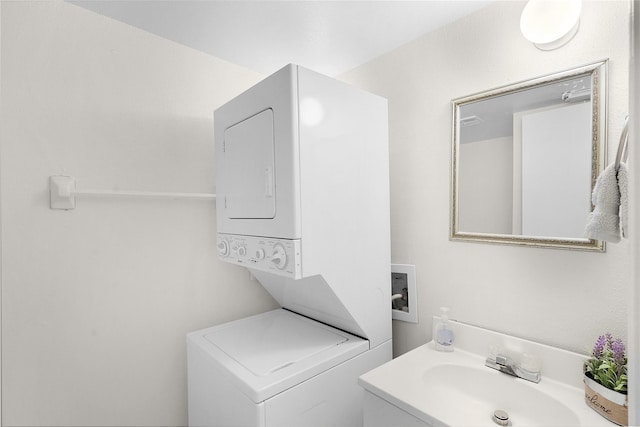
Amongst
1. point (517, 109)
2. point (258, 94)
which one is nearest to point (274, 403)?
point (258, 94)

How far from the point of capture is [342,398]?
6.17 feet

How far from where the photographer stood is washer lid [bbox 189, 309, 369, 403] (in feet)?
5.32

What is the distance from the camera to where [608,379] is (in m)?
1.34

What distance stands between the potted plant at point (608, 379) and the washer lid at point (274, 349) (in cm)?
113

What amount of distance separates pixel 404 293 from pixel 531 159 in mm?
1230

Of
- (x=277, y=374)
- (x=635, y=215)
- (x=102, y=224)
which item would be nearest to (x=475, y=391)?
(x=277, y=374)

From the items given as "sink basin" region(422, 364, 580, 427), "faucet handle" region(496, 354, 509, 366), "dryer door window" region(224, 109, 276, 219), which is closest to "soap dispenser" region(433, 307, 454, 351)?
"sink basin" region(422, 364, 580, 427)

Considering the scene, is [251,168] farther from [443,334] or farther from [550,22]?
[550,22]

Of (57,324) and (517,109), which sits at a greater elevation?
(517,109)

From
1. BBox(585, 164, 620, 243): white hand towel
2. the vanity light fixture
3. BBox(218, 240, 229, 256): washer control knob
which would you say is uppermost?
the vanity light fixture

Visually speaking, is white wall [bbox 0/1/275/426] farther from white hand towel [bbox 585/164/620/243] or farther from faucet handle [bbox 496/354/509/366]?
white hand towel [bbox 585/164/620/243]

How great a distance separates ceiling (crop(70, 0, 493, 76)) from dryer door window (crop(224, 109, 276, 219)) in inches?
29.5

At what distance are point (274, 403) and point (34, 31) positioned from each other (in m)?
2.52

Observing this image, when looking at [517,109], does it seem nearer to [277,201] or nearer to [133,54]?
[277,201]
